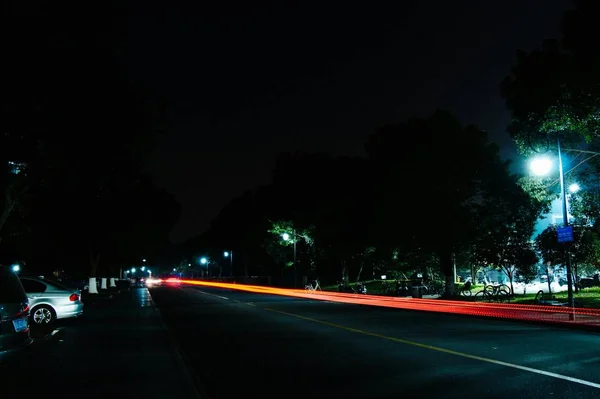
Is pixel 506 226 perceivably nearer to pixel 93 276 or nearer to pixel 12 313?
pixel 12 313

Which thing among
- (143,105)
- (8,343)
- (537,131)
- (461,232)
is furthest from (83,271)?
(8,343)

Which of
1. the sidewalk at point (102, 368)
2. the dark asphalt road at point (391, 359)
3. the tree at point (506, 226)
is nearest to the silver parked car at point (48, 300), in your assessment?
the sidewalk at point (102, 368)

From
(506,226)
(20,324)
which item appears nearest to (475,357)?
(20,324)

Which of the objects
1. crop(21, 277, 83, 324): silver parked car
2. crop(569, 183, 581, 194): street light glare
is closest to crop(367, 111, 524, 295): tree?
crop(569, 183, 581, 194): street light glare

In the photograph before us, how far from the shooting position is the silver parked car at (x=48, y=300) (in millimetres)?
19062

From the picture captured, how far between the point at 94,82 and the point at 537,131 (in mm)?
16567

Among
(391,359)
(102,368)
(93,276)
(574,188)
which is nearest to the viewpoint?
(102,368)

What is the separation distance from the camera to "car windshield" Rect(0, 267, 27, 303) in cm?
986

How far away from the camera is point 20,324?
1012cm

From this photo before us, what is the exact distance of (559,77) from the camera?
21078 mm

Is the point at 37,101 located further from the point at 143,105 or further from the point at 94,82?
the point at 143,105

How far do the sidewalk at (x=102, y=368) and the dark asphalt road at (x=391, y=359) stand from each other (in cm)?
51

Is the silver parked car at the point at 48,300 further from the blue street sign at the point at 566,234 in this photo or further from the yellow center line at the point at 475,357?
the blue street sign at the point at 566,234

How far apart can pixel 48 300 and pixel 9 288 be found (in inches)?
387
